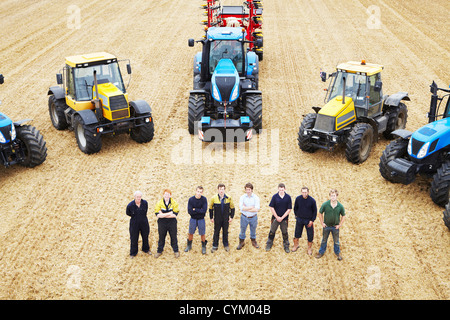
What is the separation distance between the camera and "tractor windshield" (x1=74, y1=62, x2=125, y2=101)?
42.0 feet

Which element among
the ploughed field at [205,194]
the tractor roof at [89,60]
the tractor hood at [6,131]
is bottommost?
the ploughed field at [205,194]

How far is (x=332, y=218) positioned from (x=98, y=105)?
6.94 m

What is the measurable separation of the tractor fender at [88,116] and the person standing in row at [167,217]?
4.67m

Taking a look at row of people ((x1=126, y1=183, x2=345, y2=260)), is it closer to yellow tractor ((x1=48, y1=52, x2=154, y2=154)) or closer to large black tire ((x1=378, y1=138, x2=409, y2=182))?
large black tire ((x1=378, y1=138, x2=409, y2=182))

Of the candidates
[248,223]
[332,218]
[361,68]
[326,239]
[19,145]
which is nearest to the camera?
[332,218]

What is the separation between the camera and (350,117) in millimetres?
12094

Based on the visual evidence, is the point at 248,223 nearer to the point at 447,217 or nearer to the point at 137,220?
the point at 137,220

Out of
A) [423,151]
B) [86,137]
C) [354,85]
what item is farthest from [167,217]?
[354,85]

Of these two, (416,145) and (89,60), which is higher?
(89,60)

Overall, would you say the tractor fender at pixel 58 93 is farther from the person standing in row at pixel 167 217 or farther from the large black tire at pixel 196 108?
the person standing in row at pixel 167 217

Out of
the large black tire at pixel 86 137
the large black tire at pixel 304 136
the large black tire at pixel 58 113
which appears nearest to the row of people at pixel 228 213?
the large black tire at pixel 304 136

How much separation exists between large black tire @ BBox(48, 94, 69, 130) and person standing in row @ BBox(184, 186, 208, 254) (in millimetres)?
6874

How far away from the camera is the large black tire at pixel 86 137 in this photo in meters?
12.3

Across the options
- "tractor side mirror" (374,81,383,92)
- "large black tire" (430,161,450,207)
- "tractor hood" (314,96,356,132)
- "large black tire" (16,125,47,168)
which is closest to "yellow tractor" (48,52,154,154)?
"large black tire" (16,125,47,168)
